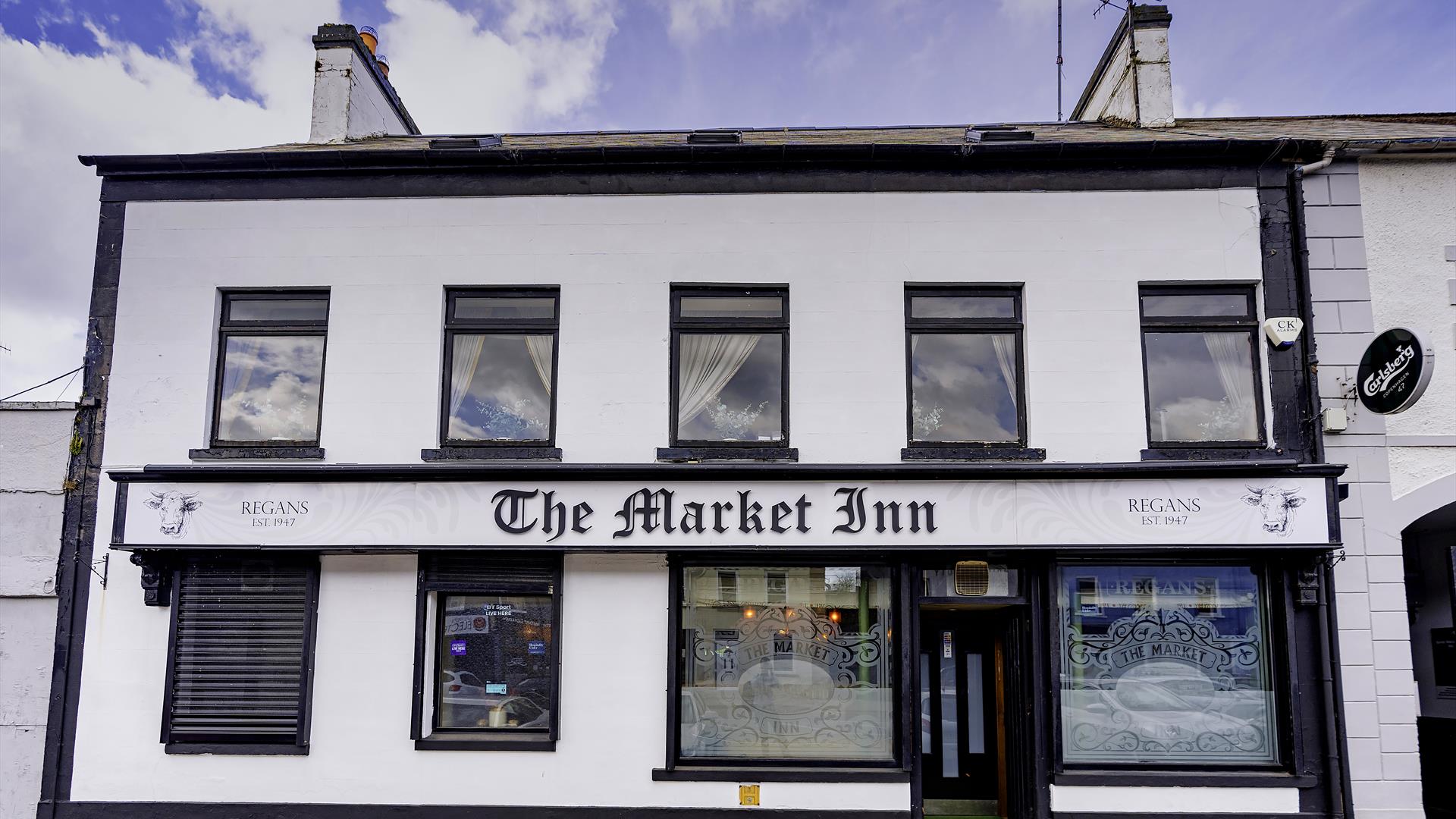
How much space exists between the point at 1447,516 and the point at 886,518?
6602mm

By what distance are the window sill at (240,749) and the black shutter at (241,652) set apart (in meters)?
0.06

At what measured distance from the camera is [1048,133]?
36.4 feet

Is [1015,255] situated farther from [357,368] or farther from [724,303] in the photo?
[357,368]

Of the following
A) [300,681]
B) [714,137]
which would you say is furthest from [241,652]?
[714,137]

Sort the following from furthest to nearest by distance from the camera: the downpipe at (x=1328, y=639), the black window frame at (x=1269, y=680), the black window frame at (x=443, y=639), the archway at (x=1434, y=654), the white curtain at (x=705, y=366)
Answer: the archway at (x=1434, y=654)
the white curtain at (x=705, y=366)
the black window frame at (x=443, y=639)
the black window frame at (x=1269, y=680)
the downpipe at (x=1328, y=639)

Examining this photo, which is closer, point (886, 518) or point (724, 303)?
point (886, 518)

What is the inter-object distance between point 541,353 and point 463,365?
0.80 meters

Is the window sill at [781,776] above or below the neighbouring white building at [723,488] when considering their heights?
below

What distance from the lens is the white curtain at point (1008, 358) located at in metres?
8.66

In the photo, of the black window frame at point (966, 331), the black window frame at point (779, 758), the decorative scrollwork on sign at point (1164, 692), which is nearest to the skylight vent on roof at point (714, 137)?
the black window frame at point (966, 331)

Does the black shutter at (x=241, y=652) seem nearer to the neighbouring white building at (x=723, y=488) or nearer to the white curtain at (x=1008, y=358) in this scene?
the neighbouring white building at (x=723, y=488)

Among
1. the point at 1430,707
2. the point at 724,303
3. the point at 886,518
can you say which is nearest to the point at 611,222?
the point at 724,303

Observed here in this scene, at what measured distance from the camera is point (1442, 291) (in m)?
8.55

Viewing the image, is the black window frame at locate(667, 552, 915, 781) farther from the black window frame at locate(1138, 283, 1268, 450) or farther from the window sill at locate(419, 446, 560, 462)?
the black window frame at locate(1138, 283, 1268, 450)
